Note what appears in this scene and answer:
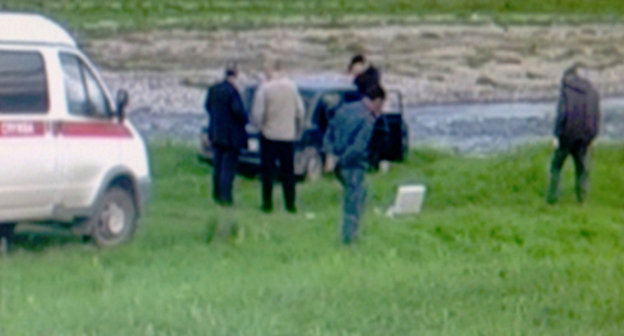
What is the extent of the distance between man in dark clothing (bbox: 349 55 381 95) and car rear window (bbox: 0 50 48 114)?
3112 mm

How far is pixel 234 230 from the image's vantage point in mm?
18984

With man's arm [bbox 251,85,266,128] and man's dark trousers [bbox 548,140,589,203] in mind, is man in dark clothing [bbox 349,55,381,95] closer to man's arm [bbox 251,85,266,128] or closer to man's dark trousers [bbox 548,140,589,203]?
man's arm [bbox 251,85,266,128]

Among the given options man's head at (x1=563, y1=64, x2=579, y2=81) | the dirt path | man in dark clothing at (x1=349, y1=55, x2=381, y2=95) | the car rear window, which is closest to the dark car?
man's head at (x1=563, y1=64, x2=579, y2=81)

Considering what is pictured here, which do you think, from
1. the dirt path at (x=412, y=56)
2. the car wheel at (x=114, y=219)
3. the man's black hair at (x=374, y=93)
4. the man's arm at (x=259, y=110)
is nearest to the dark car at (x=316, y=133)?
the man's arm at (x=259, y=110)

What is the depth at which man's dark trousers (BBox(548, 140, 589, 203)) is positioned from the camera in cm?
2398

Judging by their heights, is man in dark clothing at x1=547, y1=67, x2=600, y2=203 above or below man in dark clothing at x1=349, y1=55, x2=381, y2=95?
below

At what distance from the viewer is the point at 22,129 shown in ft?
57.8

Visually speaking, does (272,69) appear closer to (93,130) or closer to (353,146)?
(93,130)

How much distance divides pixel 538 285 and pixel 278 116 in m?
7.26

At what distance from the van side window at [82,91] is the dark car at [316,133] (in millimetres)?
9049

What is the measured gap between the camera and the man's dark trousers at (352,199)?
1834 centimetres

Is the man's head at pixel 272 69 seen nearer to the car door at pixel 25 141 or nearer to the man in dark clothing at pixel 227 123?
the man in dark clothing at pixel 227 123

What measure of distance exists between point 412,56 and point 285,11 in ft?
16.8

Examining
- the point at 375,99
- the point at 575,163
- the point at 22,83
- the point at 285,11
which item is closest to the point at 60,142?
the point at 22,83
